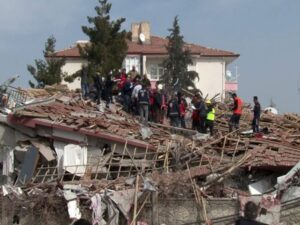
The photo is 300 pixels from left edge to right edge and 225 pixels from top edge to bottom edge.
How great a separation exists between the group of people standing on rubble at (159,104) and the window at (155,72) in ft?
110

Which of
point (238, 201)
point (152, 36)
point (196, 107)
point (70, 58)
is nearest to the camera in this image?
point (238, 201)

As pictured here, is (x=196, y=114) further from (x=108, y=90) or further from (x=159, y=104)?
(x=108, y=90)

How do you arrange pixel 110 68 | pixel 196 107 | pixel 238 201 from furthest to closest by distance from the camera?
pixel 110 68, pixel 196 107, pixel 238 201

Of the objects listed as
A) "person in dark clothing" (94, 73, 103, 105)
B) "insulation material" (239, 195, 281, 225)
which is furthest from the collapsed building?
"person in dark clothing" (94, 73, 103, 105)

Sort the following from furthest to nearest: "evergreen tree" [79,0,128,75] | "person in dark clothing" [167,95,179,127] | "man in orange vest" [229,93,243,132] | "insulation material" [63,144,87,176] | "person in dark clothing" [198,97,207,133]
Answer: "evergreen tree" [79,0,128,75]
"person in dark clothing" [167,95,179,127]
"person in dark clothing" [198,97,207,133]
"man in orange vest" [229,93,243,132]
"insulation material" [63,144,87,176]

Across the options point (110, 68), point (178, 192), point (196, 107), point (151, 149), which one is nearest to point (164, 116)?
point (196, 107)

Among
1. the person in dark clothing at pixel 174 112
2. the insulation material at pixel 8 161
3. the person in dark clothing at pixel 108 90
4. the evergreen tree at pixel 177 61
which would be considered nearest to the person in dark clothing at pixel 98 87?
the person in dark clothing at pixel 108 90

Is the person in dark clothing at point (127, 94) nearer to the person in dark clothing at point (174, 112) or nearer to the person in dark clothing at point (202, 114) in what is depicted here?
the person in dark clothing at point (174, 112)

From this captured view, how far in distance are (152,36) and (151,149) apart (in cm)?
4759

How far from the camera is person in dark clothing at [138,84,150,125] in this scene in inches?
977

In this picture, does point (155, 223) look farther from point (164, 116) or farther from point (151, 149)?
point (164, 116)

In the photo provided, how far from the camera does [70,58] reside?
206 feet

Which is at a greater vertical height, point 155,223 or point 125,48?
point 125,48

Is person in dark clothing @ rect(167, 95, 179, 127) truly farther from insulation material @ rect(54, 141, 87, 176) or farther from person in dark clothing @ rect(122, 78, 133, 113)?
insulation material @ rect(54, 141, 87, 176)
